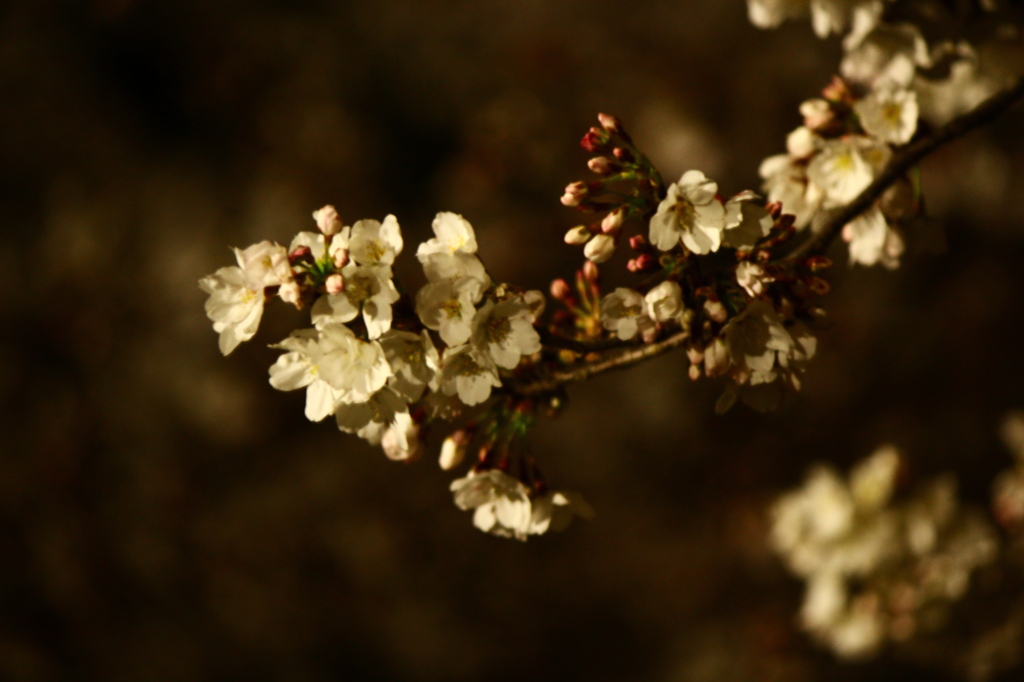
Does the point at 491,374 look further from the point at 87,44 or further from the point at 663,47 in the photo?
the point at 87,44

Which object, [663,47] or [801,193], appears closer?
[801,193]

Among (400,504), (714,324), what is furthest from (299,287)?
(400,504)

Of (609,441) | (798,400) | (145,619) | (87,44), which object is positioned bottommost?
(145,619)

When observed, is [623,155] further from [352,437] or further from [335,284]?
[352,437]

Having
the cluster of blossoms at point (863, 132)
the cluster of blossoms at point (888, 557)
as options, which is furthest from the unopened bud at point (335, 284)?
the cluster of blossoms at point (888, 557)

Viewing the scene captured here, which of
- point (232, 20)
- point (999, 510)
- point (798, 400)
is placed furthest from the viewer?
point (798, 400)

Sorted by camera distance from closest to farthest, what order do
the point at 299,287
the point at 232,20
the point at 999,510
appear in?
the point at 299,287 → the point at 999,510 → the point at 232,20
